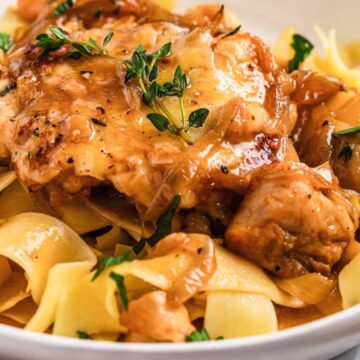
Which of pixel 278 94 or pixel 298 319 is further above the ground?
pixel 278 94

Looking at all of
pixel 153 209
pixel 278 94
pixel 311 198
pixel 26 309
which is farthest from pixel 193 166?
pixel 26 309

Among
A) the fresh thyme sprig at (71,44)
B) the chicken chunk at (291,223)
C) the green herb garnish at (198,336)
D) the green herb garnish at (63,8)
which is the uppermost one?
the fresh thyme sprig at (71,44)

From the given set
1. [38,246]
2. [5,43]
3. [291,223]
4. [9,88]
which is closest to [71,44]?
[9,88]

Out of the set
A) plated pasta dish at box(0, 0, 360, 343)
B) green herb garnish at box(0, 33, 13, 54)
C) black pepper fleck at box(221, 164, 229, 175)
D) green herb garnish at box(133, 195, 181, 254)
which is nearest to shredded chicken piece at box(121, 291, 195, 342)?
plated pasta dish at box(0, 0, 360, 343)

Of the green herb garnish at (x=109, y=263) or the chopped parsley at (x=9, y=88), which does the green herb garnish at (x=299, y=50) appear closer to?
the chopped parsley at (x=9, y=88)

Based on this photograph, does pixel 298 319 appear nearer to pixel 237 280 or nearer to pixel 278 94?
pixel 237 280

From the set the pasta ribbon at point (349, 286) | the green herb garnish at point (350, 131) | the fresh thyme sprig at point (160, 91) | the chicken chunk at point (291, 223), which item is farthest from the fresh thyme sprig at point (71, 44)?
the pasta ribbon at point (349, 286)

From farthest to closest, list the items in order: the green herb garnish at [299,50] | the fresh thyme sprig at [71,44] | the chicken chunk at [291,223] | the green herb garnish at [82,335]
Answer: the green herb garnish at [299,50] < the fresh thyme sprig at [71,44] < the chicken chunk at [291,223] < the green herb garnish at [82,335]

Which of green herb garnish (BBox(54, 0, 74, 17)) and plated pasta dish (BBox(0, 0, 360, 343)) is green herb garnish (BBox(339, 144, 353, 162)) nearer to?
plated pasta dish (BBox(0, 0, 360, 343))
